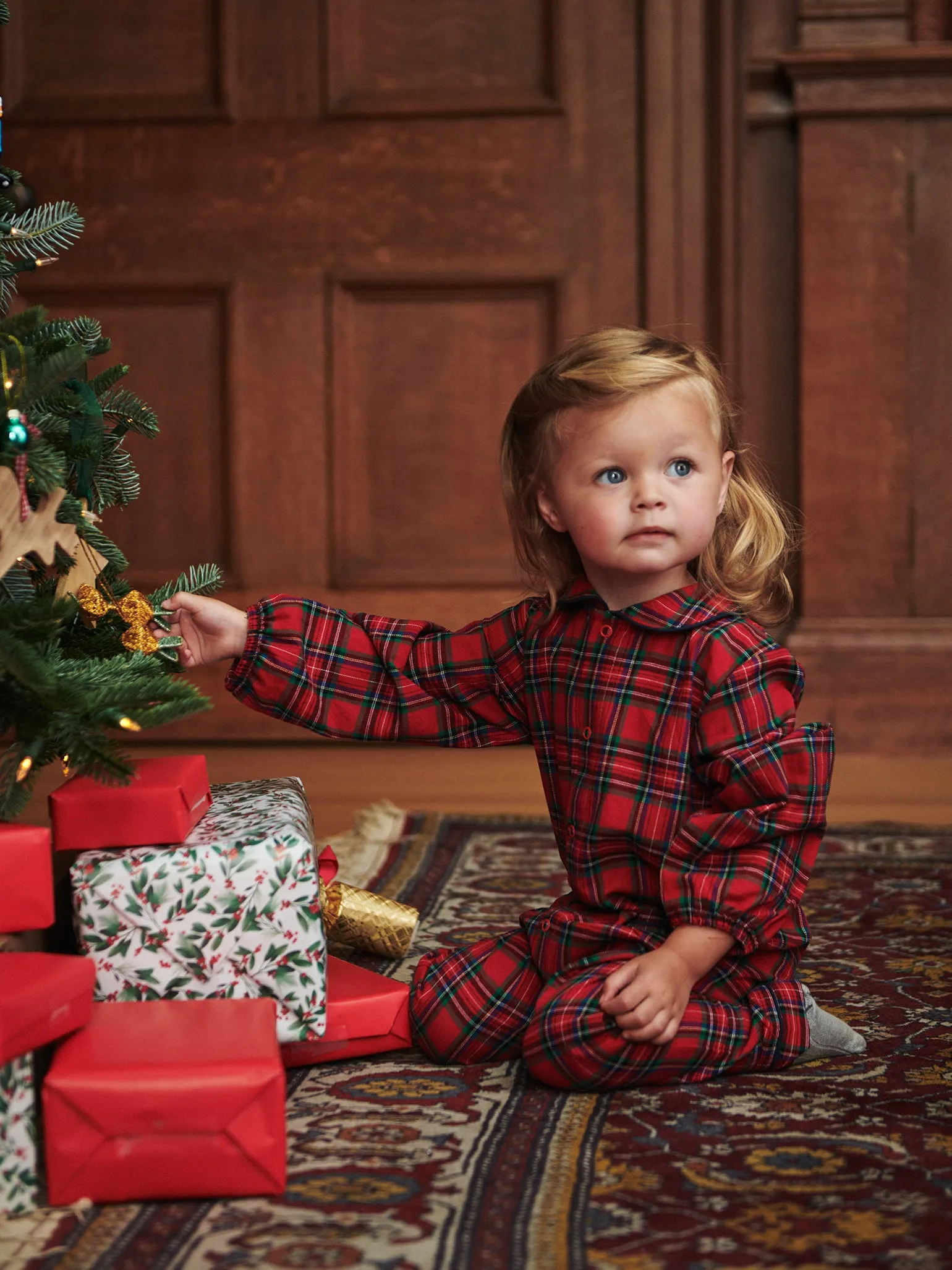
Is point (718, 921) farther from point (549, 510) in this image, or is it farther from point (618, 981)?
point (549, 510)

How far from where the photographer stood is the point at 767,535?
Answer: 1.24m

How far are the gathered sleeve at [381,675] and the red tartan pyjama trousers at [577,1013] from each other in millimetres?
184

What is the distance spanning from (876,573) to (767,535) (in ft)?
4.39

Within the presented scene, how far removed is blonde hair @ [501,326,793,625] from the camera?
113cm

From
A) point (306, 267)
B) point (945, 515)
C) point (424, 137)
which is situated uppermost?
point (424, 137)

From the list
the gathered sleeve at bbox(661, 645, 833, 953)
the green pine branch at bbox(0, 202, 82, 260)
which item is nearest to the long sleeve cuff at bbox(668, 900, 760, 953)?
the gathered sleeve at bbox(661, 645, 833, 953)

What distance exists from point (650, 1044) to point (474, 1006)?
15 cm

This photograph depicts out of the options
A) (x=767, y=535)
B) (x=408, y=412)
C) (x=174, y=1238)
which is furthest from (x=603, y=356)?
(x=408, y=412)

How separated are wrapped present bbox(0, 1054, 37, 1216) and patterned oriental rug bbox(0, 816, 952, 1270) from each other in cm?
2

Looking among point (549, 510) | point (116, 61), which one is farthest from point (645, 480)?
point (116, 61)

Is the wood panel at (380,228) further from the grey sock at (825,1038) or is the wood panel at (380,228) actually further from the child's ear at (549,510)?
the grey sock at (825,1038)

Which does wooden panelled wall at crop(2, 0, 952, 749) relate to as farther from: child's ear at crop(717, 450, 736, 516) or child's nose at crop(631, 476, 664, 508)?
child's nose at crop(631, 476, 664, 508)

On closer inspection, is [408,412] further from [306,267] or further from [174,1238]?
[174,1238]

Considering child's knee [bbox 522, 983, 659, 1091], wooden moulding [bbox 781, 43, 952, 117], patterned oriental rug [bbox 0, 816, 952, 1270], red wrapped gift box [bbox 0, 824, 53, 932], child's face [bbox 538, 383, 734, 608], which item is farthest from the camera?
wooden moulding [bbox 781, 43, 952, 117]
